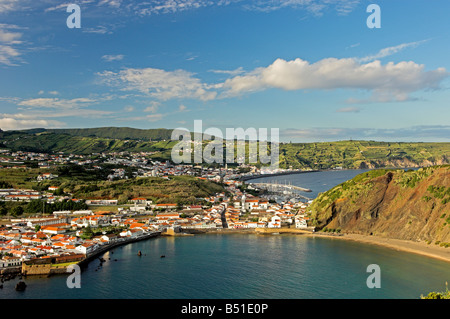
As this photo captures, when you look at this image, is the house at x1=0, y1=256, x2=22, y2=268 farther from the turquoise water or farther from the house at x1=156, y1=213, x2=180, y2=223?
the house at x1=156, y1=213, x2=180, y2=223

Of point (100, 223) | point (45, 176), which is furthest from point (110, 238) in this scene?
point (45, 176)

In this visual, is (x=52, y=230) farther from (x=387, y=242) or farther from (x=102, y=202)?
(x=387, y=242)

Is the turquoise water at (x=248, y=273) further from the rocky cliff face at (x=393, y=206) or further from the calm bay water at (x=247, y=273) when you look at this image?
the rocky cliff face at (x=393, y=206)

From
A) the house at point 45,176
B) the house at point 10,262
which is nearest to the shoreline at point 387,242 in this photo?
the house at point 10,262

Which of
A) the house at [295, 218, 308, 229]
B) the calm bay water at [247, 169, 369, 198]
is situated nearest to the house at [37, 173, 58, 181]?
the house at [295, 218, 308, 229]
